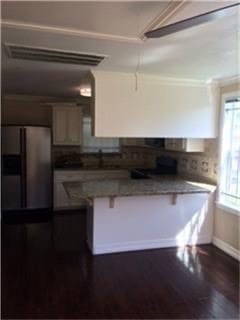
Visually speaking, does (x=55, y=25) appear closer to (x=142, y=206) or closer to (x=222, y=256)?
(x=142, y=206)

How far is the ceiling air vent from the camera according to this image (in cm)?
275

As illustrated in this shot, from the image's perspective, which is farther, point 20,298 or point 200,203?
point 200,203

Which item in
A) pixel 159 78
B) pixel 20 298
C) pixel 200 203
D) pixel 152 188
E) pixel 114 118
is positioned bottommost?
pixel 20 298

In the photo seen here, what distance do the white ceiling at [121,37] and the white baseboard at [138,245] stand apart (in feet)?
7.57

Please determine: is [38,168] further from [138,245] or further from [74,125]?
[138,245]

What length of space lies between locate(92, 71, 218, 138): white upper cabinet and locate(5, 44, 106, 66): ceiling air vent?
1.74ft

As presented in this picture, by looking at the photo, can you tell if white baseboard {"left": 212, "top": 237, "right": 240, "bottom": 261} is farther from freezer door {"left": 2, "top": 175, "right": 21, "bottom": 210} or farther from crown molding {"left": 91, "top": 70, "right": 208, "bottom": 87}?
freezer door {"left": 2, "top": 175, "right": 21, "bottom": 210}

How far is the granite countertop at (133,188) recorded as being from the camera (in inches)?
144

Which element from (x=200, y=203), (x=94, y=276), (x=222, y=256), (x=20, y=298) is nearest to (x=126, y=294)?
(x=94, y=276)

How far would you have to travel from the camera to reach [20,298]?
9.23ft

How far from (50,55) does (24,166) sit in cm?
323

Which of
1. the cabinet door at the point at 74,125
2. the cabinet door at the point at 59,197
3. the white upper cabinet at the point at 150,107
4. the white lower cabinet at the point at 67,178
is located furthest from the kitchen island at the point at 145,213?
the cabinet door at the point at 74,125

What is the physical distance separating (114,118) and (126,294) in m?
2.05

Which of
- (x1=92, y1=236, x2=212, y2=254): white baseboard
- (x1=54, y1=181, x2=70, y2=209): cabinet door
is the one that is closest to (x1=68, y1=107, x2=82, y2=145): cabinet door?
(x1=54, y1=181, x2=70, y2=209): cabinet door
